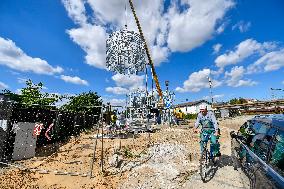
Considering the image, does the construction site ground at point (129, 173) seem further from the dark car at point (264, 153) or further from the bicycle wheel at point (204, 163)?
the dark car at point (264, 153)

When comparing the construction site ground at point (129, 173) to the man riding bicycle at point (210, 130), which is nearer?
the construction site ground at point (129, 173)

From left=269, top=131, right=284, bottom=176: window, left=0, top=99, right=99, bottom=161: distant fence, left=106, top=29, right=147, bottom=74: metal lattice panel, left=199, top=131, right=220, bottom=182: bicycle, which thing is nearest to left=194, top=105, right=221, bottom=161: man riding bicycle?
left=199, top=131, right=220, bottom=182: bicycle

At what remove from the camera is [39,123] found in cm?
1170

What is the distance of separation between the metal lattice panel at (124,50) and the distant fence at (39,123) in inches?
207

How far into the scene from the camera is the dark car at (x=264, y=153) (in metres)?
3.67

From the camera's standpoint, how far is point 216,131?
27.5ft

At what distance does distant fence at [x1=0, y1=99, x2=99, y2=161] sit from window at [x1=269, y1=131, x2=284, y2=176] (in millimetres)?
9715

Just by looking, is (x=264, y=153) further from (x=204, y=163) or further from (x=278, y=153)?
(x=204, y=163)

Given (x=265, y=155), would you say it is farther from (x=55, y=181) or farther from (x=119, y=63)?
(x=119, y=63)

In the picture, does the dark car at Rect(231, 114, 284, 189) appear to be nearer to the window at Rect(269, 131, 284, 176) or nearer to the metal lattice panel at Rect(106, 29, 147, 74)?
the window at Rect(269, 131, 284, 176)

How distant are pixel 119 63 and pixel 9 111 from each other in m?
11.5

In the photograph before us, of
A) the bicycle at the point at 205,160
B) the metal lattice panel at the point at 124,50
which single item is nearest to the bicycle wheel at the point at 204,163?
the bicycle at the point at 205,160

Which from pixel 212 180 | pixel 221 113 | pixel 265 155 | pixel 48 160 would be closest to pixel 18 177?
pixel 48 160

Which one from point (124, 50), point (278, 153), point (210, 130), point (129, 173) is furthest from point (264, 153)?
point (124, 50)
